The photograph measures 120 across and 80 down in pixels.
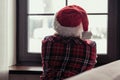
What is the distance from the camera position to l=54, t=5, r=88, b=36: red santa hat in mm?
1251

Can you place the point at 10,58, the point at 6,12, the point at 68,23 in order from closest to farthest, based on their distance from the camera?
1. the point at 68,23
2. the point at 6,12
3. the point at 10,58

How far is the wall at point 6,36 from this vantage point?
4.96 feet

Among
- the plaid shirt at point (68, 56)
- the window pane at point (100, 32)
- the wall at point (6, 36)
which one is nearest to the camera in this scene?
the plaid shirt at point (68, 56)

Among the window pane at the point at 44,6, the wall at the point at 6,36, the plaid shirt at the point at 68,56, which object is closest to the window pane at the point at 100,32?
the window pane at the point at 44,6

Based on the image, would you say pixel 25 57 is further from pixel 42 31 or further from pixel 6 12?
pixel 6 12

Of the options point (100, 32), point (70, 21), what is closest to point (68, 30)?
point (70, 21)

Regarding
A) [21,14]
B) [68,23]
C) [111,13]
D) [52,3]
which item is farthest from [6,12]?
[111,13]

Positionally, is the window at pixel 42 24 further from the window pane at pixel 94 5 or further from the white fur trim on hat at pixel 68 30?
the white fur trim on hat at pixel 68 30

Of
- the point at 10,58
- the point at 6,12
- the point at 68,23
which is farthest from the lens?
the point at 10,58

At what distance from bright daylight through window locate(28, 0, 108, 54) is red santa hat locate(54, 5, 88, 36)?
1.34 ft

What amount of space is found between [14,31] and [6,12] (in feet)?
0.69

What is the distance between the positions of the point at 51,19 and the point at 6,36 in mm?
338

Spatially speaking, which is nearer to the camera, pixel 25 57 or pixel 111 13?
pixel 111 13

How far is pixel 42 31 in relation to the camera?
1758 mm
